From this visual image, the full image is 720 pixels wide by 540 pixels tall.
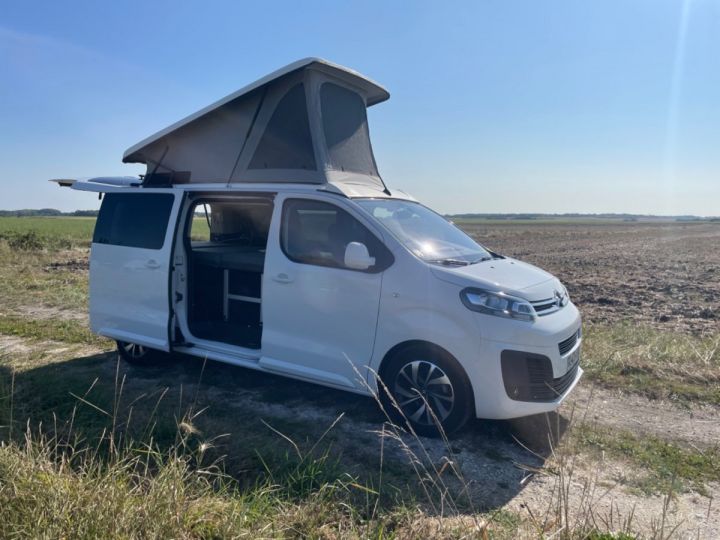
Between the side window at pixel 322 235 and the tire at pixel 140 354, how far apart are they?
239 cm

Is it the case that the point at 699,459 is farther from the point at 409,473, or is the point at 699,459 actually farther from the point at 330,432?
the point at 330,432

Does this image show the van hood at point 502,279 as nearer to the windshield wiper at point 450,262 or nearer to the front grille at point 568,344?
the windshield wiper at point 450,262

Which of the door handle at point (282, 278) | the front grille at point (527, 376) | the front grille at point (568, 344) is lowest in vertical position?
the front grille at point (527, 376)

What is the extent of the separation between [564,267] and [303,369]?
15.5 m

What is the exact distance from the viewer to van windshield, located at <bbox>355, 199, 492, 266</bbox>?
4414 millimetres

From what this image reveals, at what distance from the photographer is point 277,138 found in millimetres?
5504

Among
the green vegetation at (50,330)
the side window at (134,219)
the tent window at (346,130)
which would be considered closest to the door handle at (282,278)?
the tent window at (346,130)

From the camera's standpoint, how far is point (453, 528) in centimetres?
281

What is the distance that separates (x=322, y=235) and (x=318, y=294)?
0.58 metres

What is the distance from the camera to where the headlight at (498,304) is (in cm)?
386

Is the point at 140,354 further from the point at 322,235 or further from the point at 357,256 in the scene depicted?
the point at 357,256

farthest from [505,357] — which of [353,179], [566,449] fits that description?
[353,179]

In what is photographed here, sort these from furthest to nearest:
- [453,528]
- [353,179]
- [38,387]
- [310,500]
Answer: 1. [353,179]
2. [38,387]
3. [310,500]
4. [453,528]

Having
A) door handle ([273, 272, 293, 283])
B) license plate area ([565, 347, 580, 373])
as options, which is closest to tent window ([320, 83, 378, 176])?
door handle ([273, 272, 293, 283])
